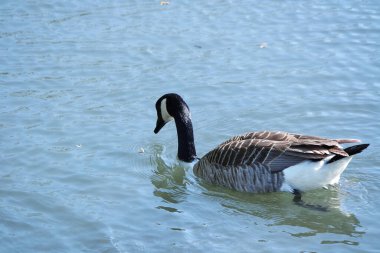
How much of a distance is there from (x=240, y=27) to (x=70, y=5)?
12.0 ft

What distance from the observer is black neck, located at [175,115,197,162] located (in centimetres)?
1009

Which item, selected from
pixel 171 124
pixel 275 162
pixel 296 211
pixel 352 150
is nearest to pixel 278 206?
pixel 296 211

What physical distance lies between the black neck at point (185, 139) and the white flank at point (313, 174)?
163 centimetres

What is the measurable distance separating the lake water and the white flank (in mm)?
251

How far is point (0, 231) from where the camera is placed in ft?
27.1

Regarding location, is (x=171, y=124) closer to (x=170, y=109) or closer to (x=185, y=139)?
(x=170, y=109)

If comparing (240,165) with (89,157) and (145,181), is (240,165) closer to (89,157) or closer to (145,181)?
(145,181)

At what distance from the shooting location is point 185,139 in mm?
10141

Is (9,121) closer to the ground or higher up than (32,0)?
closer to the ground

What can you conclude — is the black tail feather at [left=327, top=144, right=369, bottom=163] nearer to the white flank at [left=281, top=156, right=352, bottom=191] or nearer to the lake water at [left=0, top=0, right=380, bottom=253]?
the white flank at [left=281, top=156, right=352, bottom=191]

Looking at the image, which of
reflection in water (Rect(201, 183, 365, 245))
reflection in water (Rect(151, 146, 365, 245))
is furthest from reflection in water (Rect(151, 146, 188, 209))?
reflection in water (Rect(201, 183, 365, 245))

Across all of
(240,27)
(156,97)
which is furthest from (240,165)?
(240,27)

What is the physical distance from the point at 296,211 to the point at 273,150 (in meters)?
0.79

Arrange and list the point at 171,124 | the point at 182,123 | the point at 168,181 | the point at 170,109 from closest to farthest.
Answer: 1. the point at 168,181
2. the point at 182,123
3. the point at 170,109
4. the point at 171,124
